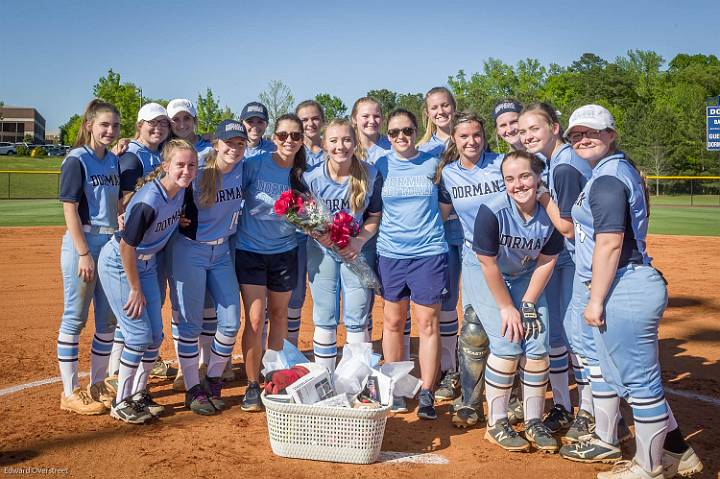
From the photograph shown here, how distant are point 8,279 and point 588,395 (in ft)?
29.1

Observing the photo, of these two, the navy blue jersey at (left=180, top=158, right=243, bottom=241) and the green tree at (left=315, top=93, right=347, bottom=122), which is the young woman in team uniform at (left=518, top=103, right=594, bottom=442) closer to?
the navy blue jersey at (left=180, top=158, right=243, bottom=241)

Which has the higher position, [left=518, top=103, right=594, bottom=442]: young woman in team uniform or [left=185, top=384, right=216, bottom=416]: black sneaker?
[left=518, top=103, right=594, bottom=442]: young woman in team uniform

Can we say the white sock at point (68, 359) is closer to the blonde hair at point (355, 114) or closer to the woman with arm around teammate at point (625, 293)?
the blonde hair at point (355, 114)

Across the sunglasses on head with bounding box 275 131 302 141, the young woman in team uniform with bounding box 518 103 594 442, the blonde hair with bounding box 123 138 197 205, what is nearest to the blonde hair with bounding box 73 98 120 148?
the blonde hair with bounding box 123 138 197 205

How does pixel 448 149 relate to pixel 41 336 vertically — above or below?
above

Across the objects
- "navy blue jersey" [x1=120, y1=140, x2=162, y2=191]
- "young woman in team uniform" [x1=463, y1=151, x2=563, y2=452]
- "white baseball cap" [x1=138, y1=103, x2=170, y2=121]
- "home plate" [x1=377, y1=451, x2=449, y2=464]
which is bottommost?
"home plate" [x1=377, y1=451, x2=449, y2=464]

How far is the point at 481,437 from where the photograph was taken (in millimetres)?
4586

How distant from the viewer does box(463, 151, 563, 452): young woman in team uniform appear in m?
4.23

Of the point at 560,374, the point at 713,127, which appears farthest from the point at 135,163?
the point at 713,127

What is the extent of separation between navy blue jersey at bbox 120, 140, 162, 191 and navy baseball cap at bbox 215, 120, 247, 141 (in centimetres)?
84

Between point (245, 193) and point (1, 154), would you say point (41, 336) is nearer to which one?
point (245, 193)

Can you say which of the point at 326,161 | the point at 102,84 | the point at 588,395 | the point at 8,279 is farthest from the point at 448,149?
the point at 102,84

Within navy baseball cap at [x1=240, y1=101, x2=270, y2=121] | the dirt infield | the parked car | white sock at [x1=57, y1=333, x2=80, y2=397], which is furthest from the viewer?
the parked car

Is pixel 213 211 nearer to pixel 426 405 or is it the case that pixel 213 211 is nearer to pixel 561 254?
pixel 426 405
